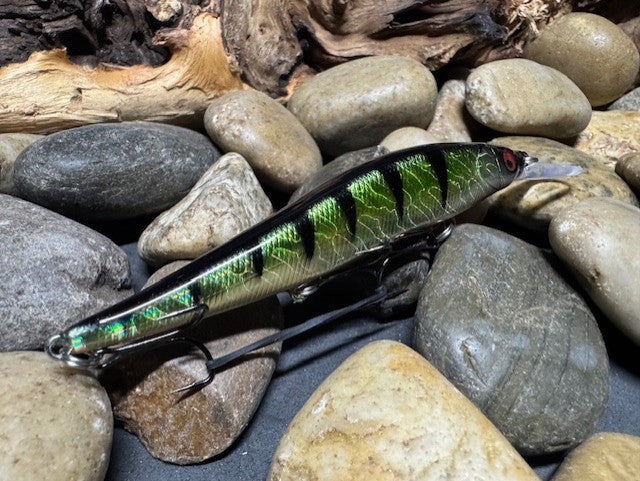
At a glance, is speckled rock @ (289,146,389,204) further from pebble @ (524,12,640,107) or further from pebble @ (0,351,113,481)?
pebble @ (524,12,640,107)

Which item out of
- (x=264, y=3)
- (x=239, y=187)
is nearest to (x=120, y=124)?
(x=239, y=187)

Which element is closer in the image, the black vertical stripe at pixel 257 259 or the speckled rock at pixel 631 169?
the black vertical stripe at pixel 257 259

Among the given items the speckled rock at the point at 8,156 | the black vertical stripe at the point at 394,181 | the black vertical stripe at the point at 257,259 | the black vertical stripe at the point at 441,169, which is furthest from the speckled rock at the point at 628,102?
the speckled rock at the point at 8,156

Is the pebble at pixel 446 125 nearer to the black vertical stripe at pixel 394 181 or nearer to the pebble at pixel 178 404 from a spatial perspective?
the black vertical stripe at pixel 394 181

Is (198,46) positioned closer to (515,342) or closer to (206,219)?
(206,219)

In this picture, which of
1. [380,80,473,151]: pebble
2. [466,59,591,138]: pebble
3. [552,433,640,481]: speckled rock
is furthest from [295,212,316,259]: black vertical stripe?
[466,59,591,138]: pebble

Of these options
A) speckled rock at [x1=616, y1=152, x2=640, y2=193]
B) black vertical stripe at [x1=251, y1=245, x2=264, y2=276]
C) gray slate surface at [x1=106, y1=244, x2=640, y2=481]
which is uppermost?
black vertical stripe at [x1=251, y1=245, x2=264, y2=276]

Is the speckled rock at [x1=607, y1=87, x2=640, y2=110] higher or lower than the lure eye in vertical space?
lower
